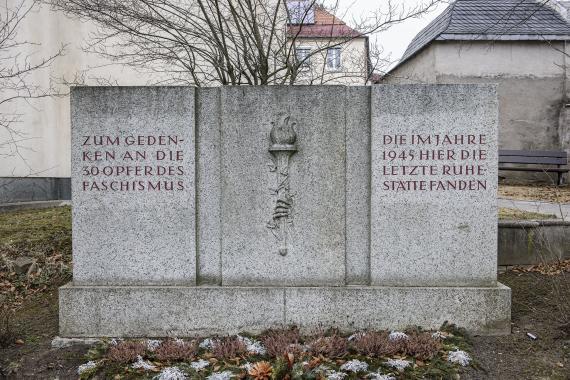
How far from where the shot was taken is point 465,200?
4.94 metres

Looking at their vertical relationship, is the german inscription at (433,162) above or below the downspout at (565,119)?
below

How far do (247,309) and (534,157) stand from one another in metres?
13.7

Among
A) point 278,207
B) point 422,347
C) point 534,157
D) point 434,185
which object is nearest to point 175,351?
point 278,207

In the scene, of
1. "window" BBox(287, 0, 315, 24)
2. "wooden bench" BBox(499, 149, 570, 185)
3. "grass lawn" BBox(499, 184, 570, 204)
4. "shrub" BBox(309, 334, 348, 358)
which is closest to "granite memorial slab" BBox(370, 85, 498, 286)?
"shrub" BBox(309, 334, 348, 358)

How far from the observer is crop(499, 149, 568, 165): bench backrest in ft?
51.0

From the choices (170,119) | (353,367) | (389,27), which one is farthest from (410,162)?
(389,27)

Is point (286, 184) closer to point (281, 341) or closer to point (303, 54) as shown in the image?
point (281, 341)

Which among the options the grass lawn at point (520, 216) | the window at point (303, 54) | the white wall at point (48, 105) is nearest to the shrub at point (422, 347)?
the grass lawn at point (520, 216)

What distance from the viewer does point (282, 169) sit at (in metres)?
4.97

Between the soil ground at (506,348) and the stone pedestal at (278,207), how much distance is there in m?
0.36

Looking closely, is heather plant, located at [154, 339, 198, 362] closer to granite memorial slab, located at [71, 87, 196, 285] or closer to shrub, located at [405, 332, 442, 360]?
granite memorial slab, located at [71, 87, 196, 285]

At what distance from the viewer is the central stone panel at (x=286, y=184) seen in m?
4.98

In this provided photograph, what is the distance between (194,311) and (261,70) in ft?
12.8

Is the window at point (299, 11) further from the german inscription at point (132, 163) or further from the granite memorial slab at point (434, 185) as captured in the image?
the german inscription at point (132, 163)
